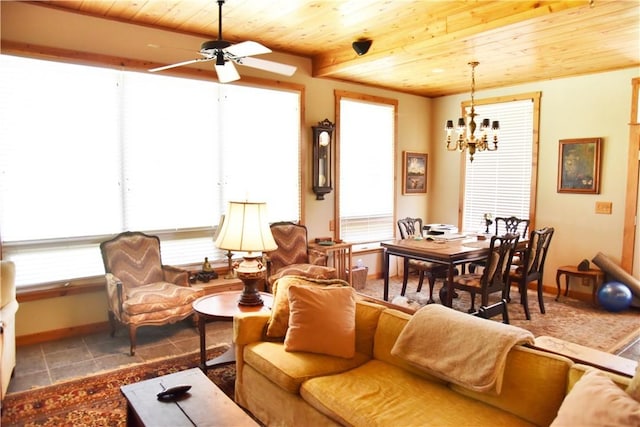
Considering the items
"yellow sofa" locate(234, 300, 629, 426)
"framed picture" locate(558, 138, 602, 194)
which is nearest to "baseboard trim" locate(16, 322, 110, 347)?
"yellow sofa" locate(234, 300, 629, 426)

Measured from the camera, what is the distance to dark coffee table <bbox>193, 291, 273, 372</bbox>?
318cm

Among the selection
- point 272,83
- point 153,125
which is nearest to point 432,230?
point 272,83

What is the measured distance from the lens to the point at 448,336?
7.38 feet

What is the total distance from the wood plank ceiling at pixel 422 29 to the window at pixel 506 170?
0.85 metres

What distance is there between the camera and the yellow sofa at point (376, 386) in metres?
1.95

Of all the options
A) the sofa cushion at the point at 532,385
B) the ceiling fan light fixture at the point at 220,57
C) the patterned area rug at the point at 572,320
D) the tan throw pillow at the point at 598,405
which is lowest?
→ the patterned area rug at the point at 572,320

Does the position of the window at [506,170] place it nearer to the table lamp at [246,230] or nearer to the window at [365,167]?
the window at [365,167]

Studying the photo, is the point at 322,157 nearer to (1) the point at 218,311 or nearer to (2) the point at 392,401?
(1) the point at 218,311

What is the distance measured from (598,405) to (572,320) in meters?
3.76

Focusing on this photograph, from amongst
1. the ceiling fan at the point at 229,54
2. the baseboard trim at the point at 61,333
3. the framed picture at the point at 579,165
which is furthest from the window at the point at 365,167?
the baseboard trim at the point at 61,333

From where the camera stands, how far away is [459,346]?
2.19 metres

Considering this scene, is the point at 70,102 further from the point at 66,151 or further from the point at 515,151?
the point at 515,151

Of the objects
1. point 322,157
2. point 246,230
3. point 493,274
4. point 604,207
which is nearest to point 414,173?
point 322,157

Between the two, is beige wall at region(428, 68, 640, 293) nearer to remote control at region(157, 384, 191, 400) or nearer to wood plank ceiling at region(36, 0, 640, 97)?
wood plank ceiling at region(36, 0, 640, 97)
